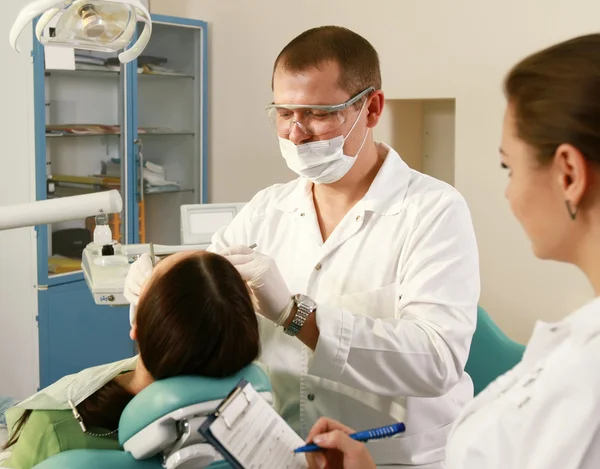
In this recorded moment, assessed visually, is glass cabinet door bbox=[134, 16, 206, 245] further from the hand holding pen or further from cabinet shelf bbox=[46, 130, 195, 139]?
the hand holding pen

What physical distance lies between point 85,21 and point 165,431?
2.96 feet

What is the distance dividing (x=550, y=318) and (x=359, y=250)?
5.09 ft

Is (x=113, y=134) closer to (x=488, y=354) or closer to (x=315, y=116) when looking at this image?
(x=488, y=354)

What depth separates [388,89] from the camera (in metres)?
3.41

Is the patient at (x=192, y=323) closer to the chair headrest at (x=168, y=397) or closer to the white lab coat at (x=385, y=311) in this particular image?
the chair headrest at (x=168, y=397)

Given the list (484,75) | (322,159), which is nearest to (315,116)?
(322,159)

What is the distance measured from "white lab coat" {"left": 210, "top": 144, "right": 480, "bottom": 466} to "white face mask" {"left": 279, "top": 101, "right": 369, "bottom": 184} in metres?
0.08

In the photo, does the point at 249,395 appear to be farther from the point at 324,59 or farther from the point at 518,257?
the point at 518,257

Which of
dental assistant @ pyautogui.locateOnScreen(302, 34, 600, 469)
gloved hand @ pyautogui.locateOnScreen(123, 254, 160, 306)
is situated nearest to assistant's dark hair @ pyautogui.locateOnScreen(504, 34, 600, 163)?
dental assistant @ pyautogui.locateOnScreen(302, 34, 600, 469)

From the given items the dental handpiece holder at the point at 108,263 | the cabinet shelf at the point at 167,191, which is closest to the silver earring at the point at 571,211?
the dental handpiece holder at the point at 108,263

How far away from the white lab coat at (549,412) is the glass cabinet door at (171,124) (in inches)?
137

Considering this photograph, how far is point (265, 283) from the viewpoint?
1.39 m

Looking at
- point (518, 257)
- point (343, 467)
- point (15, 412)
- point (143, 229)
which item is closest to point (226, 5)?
point (143, 229)

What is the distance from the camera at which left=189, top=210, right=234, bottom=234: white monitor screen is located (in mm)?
2551
